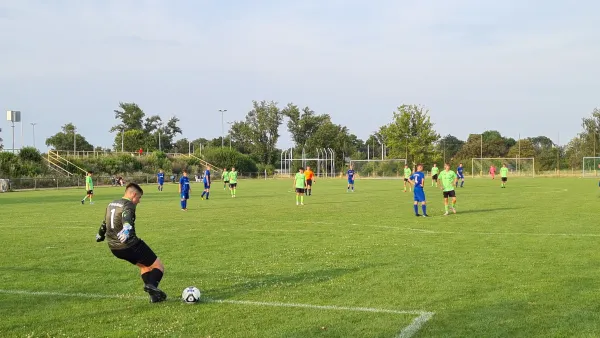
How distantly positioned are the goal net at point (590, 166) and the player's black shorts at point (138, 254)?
6957 cm

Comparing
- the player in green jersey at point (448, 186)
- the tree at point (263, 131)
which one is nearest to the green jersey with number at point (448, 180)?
the player in green jersey at point (448, 186)

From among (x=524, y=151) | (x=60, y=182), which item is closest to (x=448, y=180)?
(x=60, y=182)

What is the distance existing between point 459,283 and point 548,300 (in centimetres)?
138

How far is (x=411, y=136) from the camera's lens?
255 feet

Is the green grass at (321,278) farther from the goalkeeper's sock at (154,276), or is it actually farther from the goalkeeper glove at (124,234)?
the goalkeeper glove at (124,234)

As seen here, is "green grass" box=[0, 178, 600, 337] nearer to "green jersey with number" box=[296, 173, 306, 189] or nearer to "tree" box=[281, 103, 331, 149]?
"green jersey with number" box=[296, 173, 306, 189]

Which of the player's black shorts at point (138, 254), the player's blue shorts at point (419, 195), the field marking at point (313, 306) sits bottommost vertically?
the field marking at point (313, 306)

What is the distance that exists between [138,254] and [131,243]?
0.19 m

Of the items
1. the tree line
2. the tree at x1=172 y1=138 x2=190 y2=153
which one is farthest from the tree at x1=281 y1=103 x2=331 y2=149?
the tree at x1=172 y1=138 x2=190 y2=153

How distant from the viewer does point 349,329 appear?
622cm

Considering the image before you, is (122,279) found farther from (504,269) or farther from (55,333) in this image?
(504,269)

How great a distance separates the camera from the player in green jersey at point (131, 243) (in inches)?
290

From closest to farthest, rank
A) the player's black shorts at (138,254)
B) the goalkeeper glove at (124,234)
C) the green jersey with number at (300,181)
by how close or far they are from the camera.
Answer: the goalkeeper glove at (124,234)
the player's black shorts at (138,254)
the green jersey with number at (300,181)

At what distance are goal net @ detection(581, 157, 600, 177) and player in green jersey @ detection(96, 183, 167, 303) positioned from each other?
69.6m
